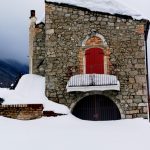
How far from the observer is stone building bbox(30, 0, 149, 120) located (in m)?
19.0

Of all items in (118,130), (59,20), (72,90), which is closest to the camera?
(118,130)

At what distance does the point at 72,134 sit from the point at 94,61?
4874mm

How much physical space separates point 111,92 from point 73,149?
5790 millimetres

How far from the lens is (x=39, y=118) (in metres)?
17.6

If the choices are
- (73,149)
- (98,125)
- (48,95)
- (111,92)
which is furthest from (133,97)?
(73,149)

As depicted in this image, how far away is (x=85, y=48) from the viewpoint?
19.6 meters

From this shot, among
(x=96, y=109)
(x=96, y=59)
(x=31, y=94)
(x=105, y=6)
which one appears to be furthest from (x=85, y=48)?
(x=31, y=94)

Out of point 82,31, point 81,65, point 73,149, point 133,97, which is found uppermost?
point 82,31

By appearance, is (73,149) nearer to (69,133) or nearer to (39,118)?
(69,133)

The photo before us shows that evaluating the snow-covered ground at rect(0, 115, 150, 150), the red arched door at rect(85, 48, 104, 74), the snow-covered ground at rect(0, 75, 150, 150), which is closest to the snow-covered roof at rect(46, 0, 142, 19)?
the red arched door at rect(85, 48, 104, 74)

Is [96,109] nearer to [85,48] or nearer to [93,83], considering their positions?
[93,83]

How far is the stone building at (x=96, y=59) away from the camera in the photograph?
62.3 feet

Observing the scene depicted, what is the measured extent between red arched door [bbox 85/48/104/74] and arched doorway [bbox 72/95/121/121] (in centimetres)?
115

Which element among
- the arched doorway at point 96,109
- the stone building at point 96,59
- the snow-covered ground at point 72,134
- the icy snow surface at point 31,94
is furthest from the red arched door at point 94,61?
the snow-covered ground at point 72,134
